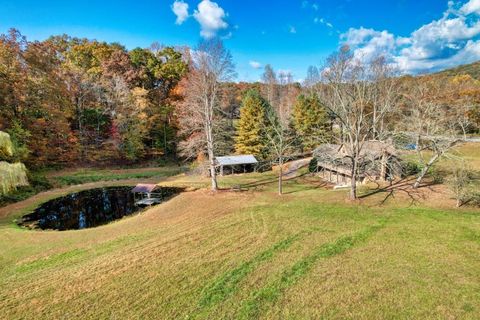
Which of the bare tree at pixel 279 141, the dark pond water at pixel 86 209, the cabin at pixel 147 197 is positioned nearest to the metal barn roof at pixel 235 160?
the bare tree at pixel 279 141

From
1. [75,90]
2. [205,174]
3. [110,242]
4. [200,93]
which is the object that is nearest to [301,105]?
[205,174]

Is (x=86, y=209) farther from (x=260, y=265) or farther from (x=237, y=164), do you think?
(x=260, y=265)

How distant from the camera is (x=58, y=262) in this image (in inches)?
491

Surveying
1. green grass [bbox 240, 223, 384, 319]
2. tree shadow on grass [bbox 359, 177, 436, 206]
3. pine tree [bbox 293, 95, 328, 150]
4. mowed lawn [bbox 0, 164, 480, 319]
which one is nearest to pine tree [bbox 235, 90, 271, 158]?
pine tree [bbox 293, 95, 328, 150]

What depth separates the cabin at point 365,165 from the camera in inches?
880

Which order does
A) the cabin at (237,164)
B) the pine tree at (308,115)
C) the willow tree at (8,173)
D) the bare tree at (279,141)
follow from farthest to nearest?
the pine tree at (308,115) < the cabin at (237,164) < the bare tree at (279,141) < the willow tree at (8,173)

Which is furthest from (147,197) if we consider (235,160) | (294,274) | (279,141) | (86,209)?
(294,274)

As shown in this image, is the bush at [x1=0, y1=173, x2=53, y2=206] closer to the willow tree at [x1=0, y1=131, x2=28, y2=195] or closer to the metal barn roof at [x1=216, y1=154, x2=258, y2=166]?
the willow tree at [x1=0, y1=131, x2=28, y2=195]

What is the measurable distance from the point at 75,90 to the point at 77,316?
37.0m

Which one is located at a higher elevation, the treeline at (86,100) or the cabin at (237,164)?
the treeline at (86,100)

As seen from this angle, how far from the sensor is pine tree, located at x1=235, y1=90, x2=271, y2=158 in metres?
37.3

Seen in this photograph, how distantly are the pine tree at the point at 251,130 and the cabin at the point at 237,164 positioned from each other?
2142 millimetres

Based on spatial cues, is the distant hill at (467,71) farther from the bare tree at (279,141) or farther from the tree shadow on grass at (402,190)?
the tree shadow on grass at (402,190)

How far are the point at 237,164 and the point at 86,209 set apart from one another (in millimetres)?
16722
